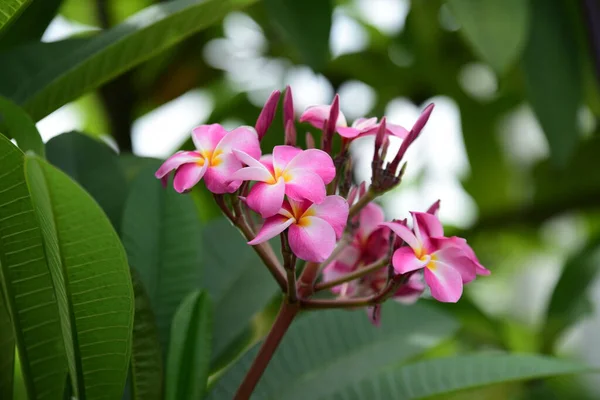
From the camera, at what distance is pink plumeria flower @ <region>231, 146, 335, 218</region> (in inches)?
12.4

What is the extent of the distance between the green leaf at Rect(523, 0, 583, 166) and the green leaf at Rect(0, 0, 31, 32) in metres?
0.58

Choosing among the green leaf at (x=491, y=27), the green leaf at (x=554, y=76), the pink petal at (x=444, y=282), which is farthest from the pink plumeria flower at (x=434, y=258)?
the green leaf at (x=554, y=76)

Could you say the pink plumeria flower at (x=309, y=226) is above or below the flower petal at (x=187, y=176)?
below

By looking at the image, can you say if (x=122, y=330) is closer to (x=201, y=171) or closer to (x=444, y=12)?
(x=201, y=171)

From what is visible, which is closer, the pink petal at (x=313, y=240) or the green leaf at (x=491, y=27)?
the pink petal at (x=313, y=240)

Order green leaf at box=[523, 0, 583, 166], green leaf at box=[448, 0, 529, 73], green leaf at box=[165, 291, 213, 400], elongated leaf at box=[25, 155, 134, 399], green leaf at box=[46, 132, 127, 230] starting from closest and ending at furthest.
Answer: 1. elongated leaf at box=[25, 155, 134, 399]
2. green leaf at box=[165, 291, 213, 400]
3. green leaf at box=[46, 132, 127, 230]
4. green leaf at box=[448, 0, 529, 73]
5. green leaf at box=[523, 0, 583, 166]

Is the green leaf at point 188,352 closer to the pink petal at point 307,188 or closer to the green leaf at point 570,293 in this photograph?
the pink petal at point 307,188

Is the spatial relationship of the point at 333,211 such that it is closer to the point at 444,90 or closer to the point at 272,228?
the point at 272,228

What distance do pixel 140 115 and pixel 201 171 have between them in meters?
0.73

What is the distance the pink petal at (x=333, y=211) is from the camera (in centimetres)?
32

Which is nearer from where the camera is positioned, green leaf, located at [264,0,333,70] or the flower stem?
the flower stem

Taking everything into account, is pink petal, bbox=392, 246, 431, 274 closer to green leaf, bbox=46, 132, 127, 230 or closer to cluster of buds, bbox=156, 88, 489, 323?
cluster of buds, bbox=156, 88, 489, 323

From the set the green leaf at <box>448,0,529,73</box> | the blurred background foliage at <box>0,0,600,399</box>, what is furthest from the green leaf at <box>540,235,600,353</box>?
the green leaf at <box>448,0,529,73</box>

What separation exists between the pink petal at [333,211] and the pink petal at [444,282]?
52mm
